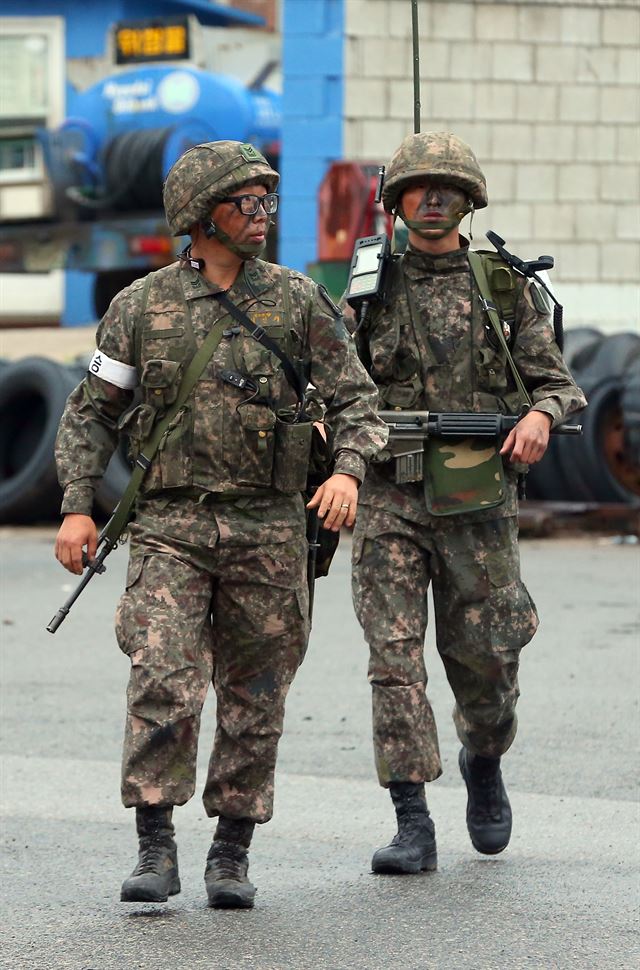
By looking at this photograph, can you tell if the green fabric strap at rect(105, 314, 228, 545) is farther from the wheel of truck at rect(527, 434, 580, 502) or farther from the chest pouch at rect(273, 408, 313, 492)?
the wheel of truck at rect(527, 434, 580, 502)

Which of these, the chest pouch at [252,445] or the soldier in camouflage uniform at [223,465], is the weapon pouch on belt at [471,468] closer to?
the soldier in camouflage uniform at [223,465]

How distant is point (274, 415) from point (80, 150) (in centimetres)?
2508

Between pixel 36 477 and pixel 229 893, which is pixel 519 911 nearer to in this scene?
pixel 229 893

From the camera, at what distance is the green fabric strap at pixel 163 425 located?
4.69 meters

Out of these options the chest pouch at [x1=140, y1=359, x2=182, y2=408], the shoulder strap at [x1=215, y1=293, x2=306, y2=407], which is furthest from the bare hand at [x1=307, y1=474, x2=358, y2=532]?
the chest pouch at [x1=140, y1=359, x2=182, y2=408]

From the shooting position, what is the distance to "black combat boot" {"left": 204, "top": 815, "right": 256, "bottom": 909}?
4633 mm

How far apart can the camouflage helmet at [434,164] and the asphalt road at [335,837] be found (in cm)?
181

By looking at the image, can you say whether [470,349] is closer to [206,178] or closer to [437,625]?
[437,625]

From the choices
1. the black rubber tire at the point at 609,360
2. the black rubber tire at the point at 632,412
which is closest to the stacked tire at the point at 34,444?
the black rubber tire at the point at 609,360

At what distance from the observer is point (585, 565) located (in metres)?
12.1

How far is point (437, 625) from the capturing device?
17.6 ft

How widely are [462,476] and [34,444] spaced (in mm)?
9862

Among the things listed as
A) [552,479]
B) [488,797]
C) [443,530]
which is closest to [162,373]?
[443,530]

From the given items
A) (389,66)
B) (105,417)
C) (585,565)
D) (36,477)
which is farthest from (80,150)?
(105,417)
